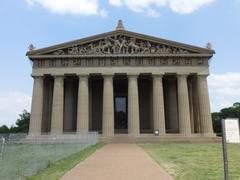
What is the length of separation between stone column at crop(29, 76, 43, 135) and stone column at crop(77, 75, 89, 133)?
21.3 feet

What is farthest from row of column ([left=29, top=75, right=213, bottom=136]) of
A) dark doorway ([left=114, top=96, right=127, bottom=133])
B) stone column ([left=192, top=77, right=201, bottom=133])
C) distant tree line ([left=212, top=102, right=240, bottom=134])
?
distant tree line ([left=212, top=102, right=240, bottom=134])

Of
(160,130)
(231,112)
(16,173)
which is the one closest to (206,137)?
(160,130)

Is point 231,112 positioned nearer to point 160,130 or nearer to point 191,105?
point 191,105

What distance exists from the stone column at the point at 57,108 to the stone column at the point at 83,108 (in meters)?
3.11

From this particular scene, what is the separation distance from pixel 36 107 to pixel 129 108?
50.2 ft

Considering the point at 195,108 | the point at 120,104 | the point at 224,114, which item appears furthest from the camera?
the point at 224,114

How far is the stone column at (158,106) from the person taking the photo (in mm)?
42844

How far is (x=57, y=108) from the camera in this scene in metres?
43.9

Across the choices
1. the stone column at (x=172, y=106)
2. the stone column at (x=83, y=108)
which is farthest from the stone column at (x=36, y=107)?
the stone column at (x=172, y=106)

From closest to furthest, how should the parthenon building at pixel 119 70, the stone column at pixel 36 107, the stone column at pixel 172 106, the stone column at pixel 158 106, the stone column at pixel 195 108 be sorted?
1. the stone column at pixel 158 106
2. the stone column at pixel 36 107
3. the parthenon building at pixel 119 70
4. the stone column at pixel 195 108
5. the stone column at pixel 172 106

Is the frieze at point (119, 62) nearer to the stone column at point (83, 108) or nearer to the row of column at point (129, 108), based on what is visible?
the row of column at point (129, 108)

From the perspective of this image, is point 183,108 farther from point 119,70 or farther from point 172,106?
point 119,70

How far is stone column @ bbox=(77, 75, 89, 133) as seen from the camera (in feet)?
141

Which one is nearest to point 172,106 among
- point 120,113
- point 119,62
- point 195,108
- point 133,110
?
point 195,108
